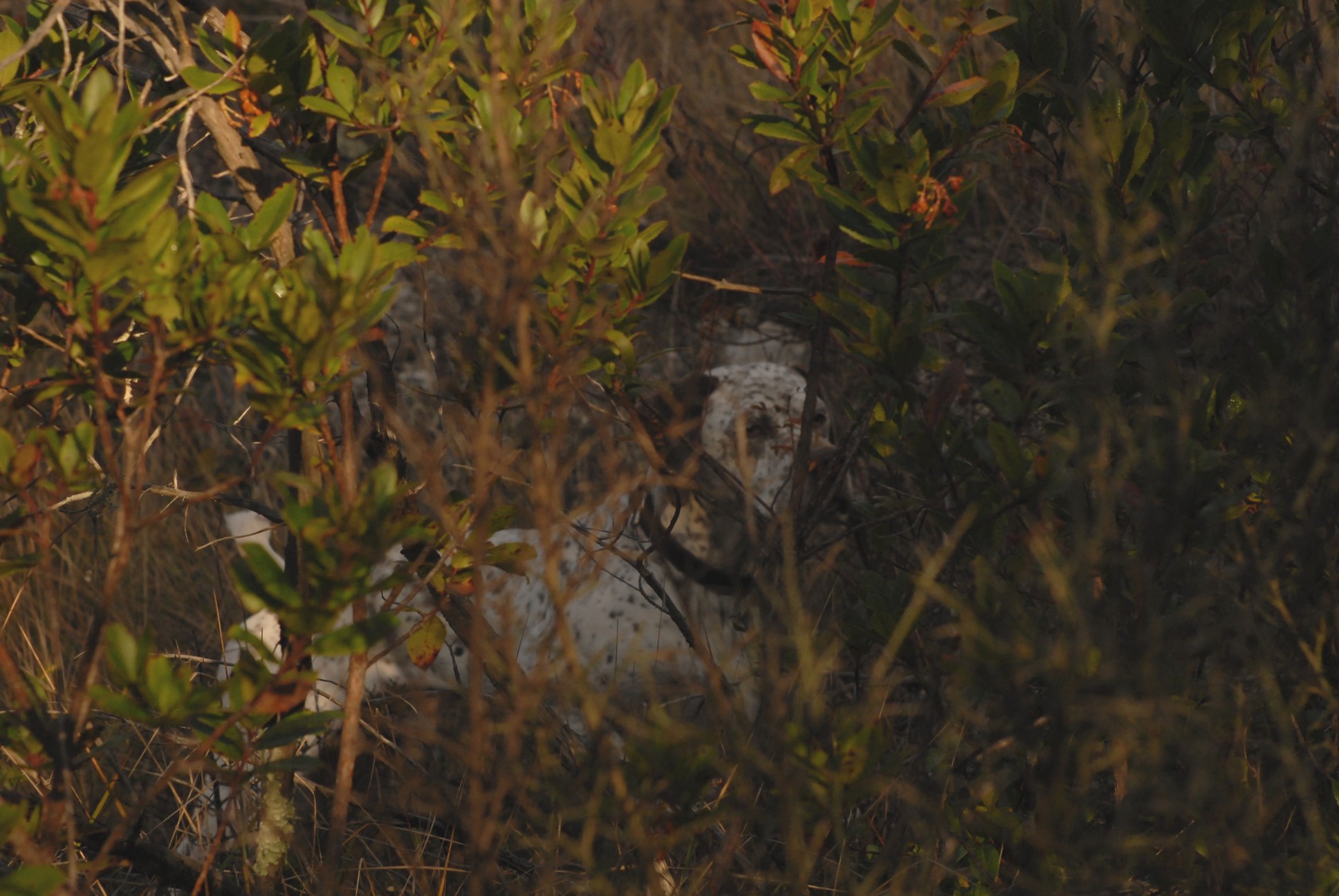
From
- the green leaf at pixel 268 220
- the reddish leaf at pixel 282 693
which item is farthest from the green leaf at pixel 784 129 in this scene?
the reddish leaf at pixel 282 693

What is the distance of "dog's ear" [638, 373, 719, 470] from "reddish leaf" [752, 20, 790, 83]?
1.78 ft

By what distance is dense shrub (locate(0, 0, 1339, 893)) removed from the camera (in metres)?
1.25

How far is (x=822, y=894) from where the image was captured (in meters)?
1.88

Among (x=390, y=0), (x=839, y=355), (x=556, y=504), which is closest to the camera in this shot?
(x=556, y=504)

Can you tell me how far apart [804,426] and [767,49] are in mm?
607

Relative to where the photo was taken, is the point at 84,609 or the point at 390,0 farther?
the point at 84,609

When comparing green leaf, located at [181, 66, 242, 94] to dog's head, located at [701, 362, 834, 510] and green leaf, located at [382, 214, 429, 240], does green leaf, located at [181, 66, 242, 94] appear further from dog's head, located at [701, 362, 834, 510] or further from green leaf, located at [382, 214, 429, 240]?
dog's head, located at [701, 362, 834, 510]

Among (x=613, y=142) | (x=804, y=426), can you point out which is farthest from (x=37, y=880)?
(x=804, y=426)

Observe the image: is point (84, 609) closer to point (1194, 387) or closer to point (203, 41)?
point (203, 41)

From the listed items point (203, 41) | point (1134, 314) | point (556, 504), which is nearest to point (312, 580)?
point (556, 504)

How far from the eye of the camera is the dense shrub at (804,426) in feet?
4.09

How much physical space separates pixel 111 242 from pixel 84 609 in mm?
3326

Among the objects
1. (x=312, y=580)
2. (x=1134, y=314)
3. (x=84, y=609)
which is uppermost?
(x=1134, y=314)

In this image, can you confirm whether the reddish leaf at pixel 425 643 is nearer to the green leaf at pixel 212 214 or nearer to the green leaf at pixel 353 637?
the green leaf at pixel 353 637
